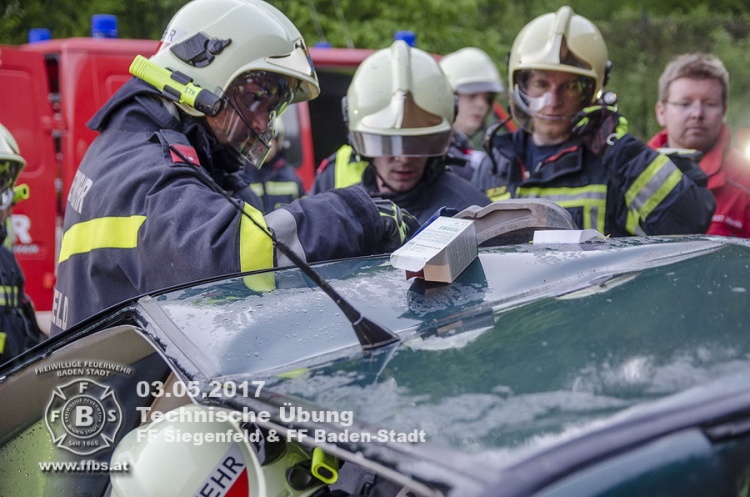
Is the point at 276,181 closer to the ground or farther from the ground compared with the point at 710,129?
closer to the ground

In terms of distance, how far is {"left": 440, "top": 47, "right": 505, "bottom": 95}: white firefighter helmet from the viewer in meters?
6.74

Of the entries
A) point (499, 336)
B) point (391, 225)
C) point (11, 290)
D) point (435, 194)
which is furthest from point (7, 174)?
point (499, 336)

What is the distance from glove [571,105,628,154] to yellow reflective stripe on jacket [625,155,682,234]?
0.58 feet

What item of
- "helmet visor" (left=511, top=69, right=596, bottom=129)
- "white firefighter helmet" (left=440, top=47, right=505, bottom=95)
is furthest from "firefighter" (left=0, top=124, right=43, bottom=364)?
"white firefighter helmet" (left=440, top=47, right=505, bottom=95)

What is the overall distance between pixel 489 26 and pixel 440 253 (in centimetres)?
1300

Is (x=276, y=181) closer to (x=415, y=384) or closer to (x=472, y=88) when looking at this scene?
(x=472, y=88)

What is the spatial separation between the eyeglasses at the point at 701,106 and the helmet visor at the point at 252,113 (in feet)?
6.65

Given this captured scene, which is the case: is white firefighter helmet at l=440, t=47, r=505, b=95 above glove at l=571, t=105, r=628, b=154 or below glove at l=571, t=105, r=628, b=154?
below

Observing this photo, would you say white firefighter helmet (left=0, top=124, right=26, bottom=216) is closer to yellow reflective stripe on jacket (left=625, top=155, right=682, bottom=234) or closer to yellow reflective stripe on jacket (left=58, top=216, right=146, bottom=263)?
yellow reflective stripe on jacket (left=58, top=216, right=146, bottom=263)

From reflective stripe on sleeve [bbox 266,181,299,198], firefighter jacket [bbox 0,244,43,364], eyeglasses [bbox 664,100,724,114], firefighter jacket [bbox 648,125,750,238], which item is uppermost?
eyeglasses [bbox 664,100,724,114]

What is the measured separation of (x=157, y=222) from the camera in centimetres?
218

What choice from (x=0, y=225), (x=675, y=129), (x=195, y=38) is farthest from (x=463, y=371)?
(x=675, y=129)

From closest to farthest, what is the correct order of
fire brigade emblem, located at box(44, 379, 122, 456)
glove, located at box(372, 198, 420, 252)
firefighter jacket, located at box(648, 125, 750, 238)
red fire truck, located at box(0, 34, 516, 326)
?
1. fire brigade emblem, located at box(44, 379, 122, 456)
2. glove, located at box(372, 198, 420, 252)
3. firefighter jacket, located at box(648, 125, 750, 238)
4. red fire truck, located at box(0, 34, 516, 326)

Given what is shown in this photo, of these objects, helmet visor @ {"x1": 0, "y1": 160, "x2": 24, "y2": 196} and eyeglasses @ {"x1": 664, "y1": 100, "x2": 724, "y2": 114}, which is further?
eyeglasses @ {"x1": 664, "y1": 100, "x2": 724, "y2": 114}
